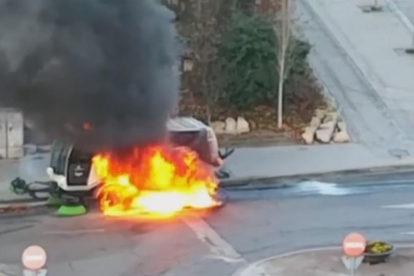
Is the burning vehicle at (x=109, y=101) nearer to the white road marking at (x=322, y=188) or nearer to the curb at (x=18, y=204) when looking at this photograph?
the curb at (x=18, y=204)

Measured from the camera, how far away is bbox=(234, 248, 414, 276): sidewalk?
62.1ft

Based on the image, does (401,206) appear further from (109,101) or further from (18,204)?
(18,204)

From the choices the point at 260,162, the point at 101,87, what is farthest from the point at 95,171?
the point at 260,162

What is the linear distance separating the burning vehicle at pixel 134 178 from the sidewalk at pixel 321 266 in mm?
3234

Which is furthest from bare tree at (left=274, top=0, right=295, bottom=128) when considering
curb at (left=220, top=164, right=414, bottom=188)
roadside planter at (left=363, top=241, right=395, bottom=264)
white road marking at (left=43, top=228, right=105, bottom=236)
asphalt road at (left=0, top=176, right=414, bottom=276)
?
roadside planter at (left=363, top=241, right=395, bottom=264)

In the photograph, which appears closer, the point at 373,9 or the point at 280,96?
the point at 280,96

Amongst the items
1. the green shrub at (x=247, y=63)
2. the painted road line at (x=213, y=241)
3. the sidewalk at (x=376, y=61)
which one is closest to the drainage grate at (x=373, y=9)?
the sidewalk at (x=376, y=61)

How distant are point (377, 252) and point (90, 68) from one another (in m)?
5.79

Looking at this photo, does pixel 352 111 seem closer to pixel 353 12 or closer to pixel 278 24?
pixel 278 24

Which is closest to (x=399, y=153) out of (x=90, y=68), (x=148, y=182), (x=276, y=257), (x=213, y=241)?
(x=148, y=182)

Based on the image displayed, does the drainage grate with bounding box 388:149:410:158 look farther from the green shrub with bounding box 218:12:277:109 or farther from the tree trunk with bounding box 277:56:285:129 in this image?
the green shrub with bounding box 218:12:277:109

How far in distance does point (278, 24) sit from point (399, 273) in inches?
446

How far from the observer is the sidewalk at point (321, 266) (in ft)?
62.1

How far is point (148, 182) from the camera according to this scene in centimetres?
2214
